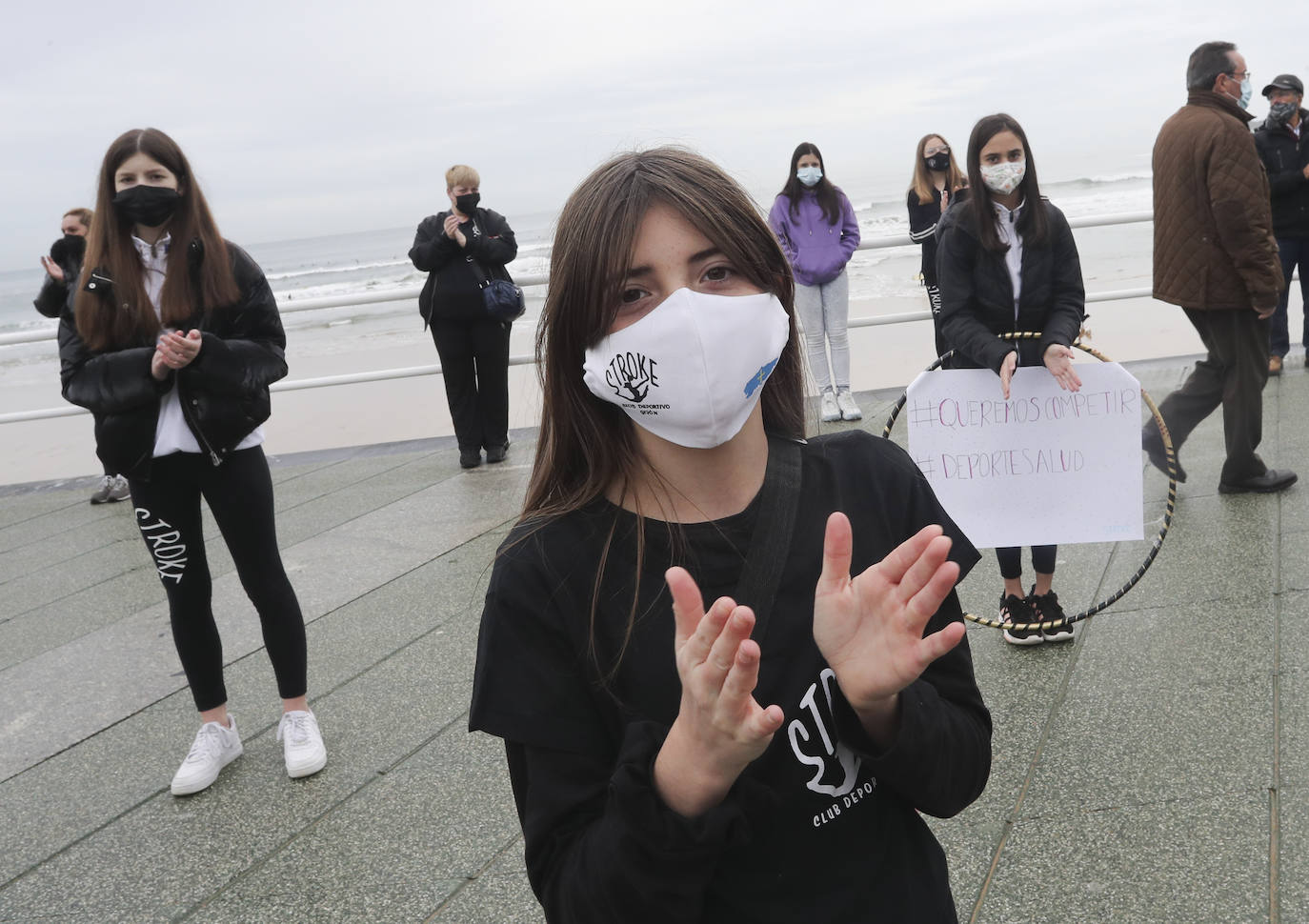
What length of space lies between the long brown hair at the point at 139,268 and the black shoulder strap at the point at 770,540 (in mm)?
2585

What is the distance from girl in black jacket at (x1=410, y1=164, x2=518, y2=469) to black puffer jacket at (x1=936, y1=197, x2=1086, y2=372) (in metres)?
4.12

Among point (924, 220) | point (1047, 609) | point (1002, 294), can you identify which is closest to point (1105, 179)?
point (924, 220)

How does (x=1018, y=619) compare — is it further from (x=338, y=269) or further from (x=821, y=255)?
(x=338, y=269)

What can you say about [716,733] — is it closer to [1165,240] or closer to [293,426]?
[1165,240]

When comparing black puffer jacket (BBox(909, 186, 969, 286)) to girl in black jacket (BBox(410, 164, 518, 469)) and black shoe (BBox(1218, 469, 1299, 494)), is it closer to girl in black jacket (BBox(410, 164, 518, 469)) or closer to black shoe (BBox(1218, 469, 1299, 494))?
girl in black jacket (BBox(410, 164, 518, 469))

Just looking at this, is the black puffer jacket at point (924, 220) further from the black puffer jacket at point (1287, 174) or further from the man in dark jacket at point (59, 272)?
the man in dark jacket at point (59, 272)

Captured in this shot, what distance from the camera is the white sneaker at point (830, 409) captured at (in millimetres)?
7875

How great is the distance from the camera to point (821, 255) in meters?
7.81

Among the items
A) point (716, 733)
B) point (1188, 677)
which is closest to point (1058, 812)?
point (1188, 677)

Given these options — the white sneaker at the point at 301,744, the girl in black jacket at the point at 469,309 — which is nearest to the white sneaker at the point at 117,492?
the girl in black jacket at the point at 469,309

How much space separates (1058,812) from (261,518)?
8.16ft

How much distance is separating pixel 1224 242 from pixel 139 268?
14.8ft

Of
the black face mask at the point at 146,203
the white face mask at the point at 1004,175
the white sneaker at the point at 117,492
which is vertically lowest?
the white sneaker at the point at 117,492

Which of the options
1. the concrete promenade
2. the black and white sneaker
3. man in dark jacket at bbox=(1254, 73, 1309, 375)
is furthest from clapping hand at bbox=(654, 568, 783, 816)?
man in dark jacket at bbox=(1254, 73, 1309, 375)
